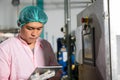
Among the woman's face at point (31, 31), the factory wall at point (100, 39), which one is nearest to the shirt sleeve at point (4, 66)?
the woman's face at point (31, 31)

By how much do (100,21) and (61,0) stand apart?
176 cm

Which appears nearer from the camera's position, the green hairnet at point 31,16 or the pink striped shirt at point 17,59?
the pink striped shirt at point 17,59

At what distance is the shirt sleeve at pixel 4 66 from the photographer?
Answer: 1.41 m

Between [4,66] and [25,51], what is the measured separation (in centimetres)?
22

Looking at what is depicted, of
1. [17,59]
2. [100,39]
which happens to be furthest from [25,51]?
[100,39]

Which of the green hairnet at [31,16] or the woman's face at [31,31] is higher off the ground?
the green hairnet at [31,16]

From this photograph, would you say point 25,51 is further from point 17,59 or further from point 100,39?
point 100,39

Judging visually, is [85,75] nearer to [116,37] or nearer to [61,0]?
[116,37]

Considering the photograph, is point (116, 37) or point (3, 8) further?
point (3, 8)

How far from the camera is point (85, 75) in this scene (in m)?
1.97

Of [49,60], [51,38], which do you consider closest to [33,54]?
[49,60]

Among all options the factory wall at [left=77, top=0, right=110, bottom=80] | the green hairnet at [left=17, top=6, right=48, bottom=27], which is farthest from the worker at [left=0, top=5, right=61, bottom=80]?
the factory wall at [left=77, top=0, right=110, bottom=80]

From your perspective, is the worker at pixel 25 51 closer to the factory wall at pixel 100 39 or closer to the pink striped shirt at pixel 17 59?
the pink striped shirt at pixel 17 59

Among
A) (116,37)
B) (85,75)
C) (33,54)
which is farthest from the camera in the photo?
(85,75)
